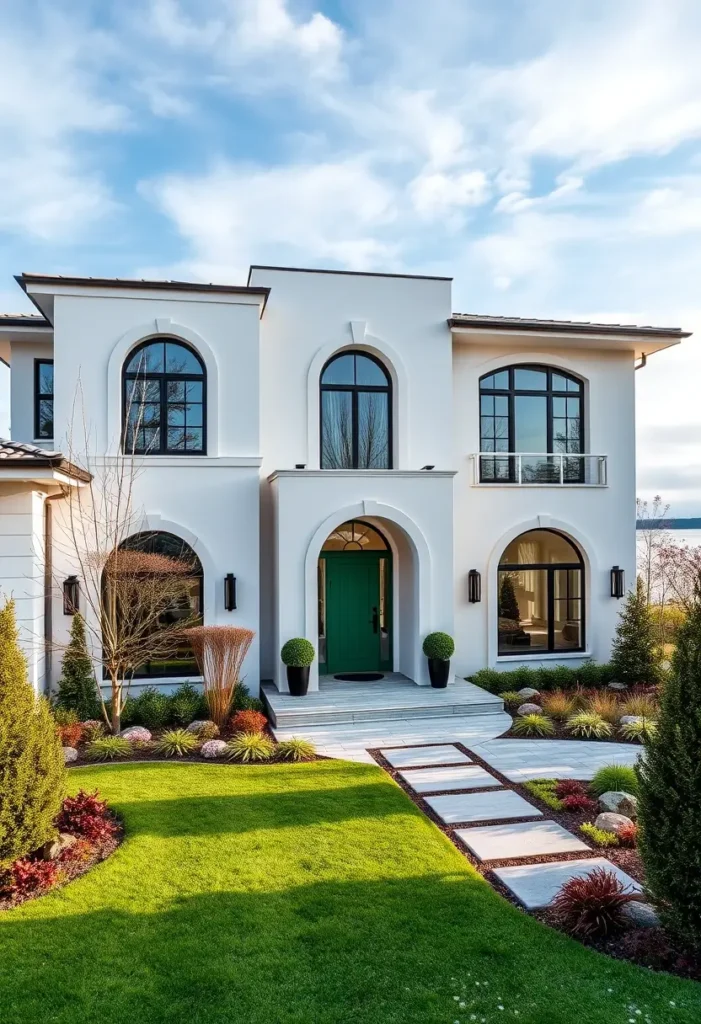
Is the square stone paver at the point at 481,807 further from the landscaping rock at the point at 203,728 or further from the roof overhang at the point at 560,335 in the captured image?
the roof overhang at the point at 560,335

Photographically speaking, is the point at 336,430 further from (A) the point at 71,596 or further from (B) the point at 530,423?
(A) the point at 71,596

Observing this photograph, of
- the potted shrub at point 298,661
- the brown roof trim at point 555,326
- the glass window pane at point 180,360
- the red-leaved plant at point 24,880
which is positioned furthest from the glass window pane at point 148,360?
the red-leaved plant at point 24,880

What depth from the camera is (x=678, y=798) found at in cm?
450

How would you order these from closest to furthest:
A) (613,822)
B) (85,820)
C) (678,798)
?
(678,798) < (85,820) < (613,822)

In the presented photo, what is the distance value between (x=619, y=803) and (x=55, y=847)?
5.84m

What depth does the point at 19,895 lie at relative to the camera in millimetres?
5340

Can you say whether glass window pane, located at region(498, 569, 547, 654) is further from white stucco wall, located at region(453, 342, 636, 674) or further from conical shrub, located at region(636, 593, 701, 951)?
conical shrub, located at region(636, 593, 701, 951)

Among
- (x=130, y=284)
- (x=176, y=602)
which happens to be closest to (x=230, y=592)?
(x=176, y=602)

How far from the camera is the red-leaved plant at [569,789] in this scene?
24.9 ft

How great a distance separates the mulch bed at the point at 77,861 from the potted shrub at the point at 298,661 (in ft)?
16.7

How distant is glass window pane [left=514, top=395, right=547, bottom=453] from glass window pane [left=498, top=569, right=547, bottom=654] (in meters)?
2.78

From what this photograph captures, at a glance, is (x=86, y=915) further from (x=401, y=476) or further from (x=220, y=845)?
(x=401, y=476)

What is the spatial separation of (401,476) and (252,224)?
6.19 m

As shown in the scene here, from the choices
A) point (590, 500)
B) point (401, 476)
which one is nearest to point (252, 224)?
point (401, 476)
